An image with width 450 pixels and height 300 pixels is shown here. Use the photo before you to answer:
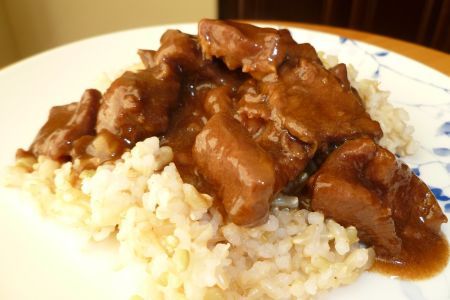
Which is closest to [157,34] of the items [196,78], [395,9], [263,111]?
[196,78]

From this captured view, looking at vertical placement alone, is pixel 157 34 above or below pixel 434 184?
above

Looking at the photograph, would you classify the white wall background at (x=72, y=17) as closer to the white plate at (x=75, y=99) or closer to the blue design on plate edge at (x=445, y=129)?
the white plate at (x=75, y=99)

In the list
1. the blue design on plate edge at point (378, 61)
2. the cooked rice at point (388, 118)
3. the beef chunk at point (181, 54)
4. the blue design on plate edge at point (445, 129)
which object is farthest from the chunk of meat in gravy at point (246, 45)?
the blue design on plate edge at point (378, 61)

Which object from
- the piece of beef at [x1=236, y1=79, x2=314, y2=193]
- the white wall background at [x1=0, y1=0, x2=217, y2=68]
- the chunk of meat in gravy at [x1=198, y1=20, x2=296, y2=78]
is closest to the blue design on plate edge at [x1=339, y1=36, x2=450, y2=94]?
the chunk of meat in gravy at [x1=198, y1=20, x2=296, y2=78]

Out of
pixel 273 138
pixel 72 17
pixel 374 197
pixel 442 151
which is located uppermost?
pixel 273 138

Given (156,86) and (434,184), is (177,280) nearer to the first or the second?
(156,86)

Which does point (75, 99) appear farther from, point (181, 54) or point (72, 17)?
point (72, 17)

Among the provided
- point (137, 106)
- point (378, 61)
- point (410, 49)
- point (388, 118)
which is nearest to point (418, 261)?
point (388, 118)
